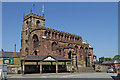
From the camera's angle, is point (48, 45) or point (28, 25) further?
point (28, 25)

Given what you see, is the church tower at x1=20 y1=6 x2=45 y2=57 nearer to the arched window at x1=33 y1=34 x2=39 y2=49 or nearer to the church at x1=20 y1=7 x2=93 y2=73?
the church at x1=20 y1=7 x2=93 y2=73

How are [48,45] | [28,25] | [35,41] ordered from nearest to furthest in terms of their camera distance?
1. [48,45]
2. [35,41]
3. [28,25]

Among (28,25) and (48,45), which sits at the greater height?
(28,25)

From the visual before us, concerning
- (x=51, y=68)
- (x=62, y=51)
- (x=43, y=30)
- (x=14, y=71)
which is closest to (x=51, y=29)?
(x=43, y=30)

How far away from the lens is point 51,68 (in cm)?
3416

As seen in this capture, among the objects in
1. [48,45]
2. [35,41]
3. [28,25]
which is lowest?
[48,45]

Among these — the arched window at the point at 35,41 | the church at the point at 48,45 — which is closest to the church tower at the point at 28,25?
the church at the point at 48,45

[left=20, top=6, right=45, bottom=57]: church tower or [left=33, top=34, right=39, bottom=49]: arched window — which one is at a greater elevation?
[left=20, top=6, right=45, bottom=57]: church tower

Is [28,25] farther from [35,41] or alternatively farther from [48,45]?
[48,45]

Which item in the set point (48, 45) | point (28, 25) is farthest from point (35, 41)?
point (28, 25)

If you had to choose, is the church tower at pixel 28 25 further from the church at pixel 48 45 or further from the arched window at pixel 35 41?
the arched window at pixel 35 41

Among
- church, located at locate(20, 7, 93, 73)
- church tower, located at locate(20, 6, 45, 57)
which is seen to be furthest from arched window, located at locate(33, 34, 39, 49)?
church tower, located at locate(20, 6, 45, 57)

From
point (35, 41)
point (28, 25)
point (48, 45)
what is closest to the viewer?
point (48, 45)

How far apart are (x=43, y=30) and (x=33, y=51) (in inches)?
325
